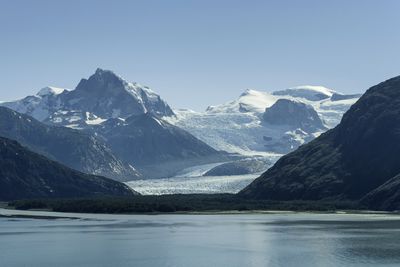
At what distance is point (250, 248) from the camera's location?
192 metres

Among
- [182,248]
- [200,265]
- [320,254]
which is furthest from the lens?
[182,248]

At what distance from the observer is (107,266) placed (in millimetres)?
161625

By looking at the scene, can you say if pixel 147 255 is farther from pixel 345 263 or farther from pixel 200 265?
pixel 345 263

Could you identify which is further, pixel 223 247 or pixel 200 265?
pixel 223 247

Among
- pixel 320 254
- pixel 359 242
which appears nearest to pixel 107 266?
pixel 320 254

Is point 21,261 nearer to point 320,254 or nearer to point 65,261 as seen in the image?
point 65,261

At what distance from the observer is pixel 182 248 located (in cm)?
19175

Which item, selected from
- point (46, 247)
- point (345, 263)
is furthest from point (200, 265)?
point (46, 247)

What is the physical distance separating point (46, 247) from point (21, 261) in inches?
1148

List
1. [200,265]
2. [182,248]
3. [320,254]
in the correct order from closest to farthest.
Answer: [200,265], [320,254], [182,248]

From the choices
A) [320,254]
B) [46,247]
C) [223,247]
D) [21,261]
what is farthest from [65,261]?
[320,254]

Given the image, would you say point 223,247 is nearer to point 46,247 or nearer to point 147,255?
point 147,255

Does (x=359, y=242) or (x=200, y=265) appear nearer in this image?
(x=200, y=265)

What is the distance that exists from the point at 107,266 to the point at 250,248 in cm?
4304
